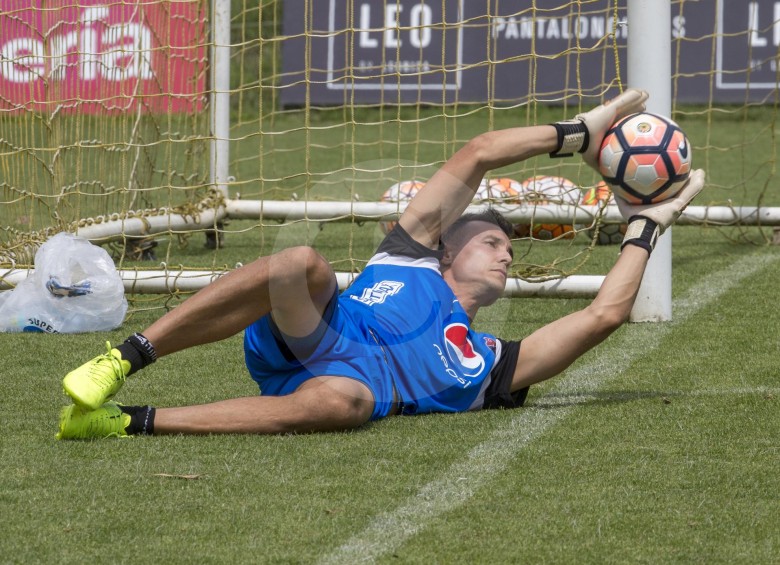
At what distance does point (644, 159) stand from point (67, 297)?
268 cm

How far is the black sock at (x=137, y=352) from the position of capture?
3.61 metres

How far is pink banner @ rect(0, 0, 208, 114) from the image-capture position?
6.24 meters

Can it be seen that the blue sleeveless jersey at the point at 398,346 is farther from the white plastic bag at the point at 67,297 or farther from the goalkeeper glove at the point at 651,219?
the white plastic bag at the point at 67,297

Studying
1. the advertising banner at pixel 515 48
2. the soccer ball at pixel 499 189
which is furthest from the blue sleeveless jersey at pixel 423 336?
the advertising banner at pixel 515 48

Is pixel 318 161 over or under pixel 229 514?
over

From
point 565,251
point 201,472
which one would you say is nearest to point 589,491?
point 201,472

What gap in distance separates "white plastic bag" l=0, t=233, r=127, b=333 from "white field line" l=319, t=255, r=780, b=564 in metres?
2.15

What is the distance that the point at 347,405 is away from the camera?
360cm

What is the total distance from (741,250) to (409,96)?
6572 millimetres

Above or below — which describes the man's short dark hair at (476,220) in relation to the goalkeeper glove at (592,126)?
below

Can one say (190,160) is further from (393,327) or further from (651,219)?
(651,219)

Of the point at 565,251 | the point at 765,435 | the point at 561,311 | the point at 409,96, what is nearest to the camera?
the point at 765,435

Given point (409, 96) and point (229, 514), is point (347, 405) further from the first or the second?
point (409, 96)

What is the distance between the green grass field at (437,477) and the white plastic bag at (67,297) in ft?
1.58
